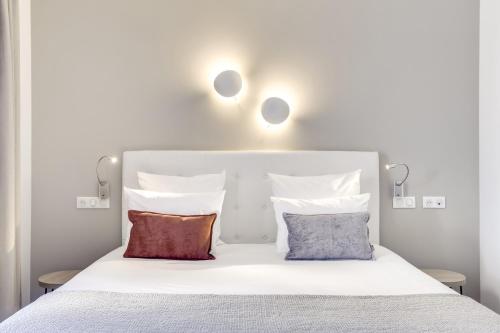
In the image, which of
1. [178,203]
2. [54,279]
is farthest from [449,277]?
[54,279]

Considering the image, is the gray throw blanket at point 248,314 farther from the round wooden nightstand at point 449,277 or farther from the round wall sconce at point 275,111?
the round wall sconce at point 275,111

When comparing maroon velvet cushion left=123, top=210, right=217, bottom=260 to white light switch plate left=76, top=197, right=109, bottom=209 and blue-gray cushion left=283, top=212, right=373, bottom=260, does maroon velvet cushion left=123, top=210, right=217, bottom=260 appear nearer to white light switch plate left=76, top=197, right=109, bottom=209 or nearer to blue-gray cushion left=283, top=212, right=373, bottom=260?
blue-gray cushion left=283, top=212, right=373, bottom=260

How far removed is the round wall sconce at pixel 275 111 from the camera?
10.8ft

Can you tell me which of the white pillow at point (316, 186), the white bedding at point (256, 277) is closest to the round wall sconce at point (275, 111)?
the white pillow at point (316, 186)

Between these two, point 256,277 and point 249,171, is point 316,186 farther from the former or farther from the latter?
point 256,277

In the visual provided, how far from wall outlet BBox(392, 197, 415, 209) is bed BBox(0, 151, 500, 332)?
0.61 feet

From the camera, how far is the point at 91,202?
130 inches

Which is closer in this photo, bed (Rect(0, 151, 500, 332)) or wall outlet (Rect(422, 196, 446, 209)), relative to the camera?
bed (Rect(0, 151, 500, 332))

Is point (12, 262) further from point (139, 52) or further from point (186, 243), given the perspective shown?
point (139, 52)

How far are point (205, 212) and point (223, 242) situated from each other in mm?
398

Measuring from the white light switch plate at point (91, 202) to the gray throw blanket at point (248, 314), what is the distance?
1329 mm

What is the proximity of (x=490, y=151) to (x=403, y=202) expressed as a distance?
0.66 meters

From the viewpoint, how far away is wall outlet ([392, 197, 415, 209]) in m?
3.34

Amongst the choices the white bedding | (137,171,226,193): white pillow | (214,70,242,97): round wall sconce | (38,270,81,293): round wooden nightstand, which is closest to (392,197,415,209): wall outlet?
the white bedding
